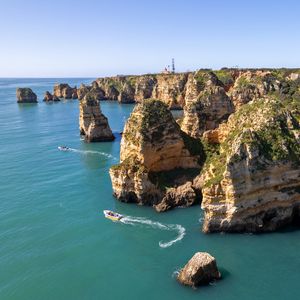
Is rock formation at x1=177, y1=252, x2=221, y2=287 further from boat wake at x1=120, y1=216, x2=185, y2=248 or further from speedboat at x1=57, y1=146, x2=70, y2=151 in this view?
speedboat at x1=57, y1=146, x2=70, y2=151

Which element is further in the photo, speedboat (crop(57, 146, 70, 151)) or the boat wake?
speedboat (crop(57, 146, 70, 151))

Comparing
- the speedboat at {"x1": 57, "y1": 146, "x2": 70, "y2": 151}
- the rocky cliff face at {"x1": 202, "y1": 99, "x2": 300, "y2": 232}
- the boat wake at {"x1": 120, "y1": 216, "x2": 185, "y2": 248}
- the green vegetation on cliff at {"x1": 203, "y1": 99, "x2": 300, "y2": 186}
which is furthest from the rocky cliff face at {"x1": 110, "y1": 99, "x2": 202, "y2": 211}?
the speedboat at {"x1": 57, "y1": 146, "x2": 70, "y2": 151}

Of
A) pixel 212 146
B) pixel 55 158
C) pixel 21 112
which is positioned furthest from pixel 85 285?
pixel 21 112

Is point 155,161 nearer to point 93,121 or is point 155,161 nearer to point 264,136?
point 264,136

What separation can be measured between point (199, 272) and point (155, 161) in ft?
93.8

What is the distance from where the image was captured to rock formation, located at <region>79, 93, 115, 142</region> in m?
115

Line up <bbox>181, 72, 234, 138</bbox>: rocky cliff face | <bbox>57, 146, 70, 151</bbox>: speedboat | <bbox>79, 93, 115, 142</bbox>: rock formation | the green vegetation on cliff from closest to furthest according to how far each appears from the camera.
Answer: the green vegetation on cliff
<bbox>181, 72, 234, 138</bbox>: rocky cliff face
<bbox>57, 146, 70, 151</bbox>: speedboat
<bbox>79, 93, 115, 142</bbox>: rock formation

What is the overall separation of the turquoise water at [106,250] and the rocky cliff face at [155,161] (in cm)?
241

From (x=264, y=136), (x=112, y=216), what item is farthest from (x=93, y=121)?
(x=264, y=136)

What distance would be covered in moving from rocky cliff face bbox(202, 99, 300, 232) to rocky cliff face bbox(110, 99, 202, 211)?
11.2m

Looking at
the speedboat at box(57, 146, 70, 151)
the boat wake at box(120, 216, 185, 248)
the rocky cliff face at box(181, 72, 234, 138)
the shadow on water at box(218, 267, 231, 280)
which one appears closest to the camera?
the shadow on water at box(218, 267, 231, 280)

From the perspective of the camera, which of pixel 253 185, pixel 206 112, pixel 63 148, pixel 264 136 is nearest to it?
pixel 253 185

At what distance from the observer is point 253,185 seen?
53344mm

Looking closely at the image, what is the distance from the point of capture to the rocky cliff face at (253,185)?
174 ft
